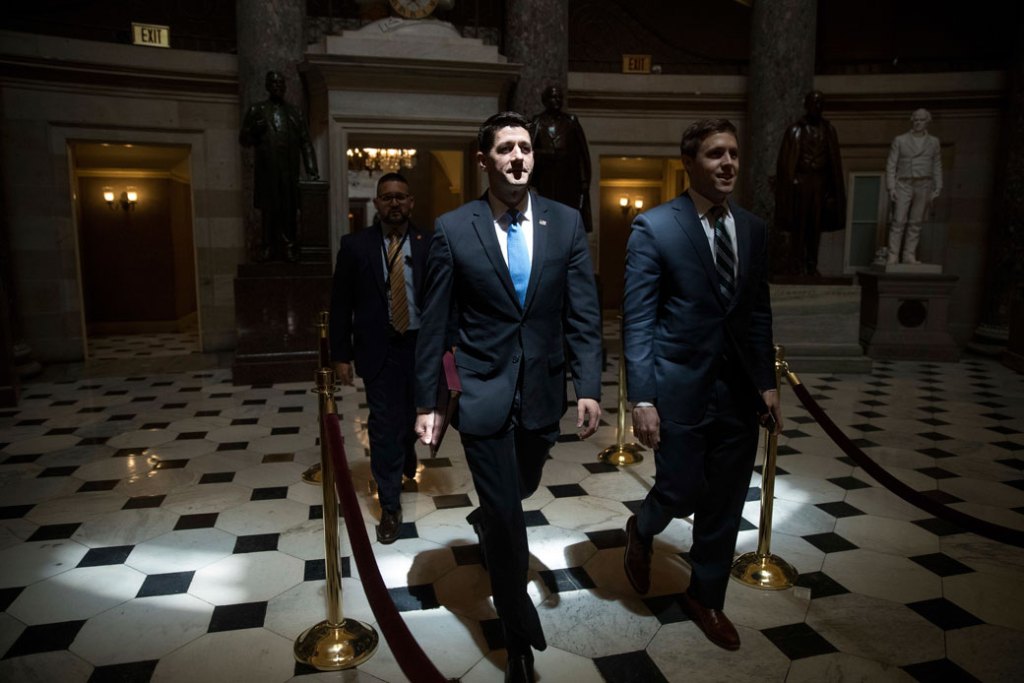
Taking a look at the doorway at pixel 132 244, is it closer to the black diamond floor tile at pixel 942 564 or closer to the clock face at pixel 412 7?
the clock face at pixel 412 7

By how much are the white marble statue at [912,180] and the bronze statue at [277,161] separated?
722 centimetres

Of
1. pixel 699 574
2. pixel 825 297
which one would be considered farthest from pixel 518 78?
pixel 699 574

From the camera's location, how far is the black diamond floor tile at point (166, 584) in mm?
2984

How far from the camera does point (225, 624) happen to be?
272 cm

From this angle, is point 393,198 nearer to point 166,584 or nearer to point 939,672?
point 166,584

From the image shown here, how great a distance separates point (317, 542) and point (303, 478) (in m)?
1.01

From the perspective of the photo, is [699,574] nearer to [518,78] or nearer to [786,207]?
[786,207]

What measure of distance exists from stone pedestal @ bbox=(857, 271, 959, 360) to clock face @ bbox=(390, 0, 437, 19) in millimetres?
6809

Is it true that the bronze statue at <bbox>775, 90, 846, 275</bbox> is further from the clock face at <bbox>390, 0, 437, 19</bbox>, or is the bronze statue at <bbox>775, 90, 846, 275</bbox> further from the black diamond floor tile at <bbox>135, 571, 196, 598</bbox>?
the black diamond floor tile at <bbox>135, 571, 196, 598</bbox>

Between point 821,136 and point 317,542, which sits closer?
point 317,542

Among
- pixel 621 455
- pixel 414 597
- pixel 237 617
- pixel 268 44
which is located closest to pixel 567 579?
pixel 414 597

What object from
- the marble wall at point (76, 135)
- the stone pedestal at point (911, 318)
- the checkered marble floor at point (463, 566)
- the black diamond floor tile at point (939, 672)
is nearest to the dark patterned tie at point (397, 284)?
the checkered marble floor at point (463, 566)

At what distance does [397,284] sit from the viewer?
3.46m

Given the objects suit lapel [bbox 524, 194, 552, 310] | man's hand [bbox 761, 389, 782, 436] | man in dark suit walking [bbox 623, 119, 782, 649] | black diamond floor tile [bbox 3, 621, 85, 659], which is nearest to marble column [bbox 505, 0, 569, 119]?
man in dark suit walking [bbox 623, 119, 782, 649]
